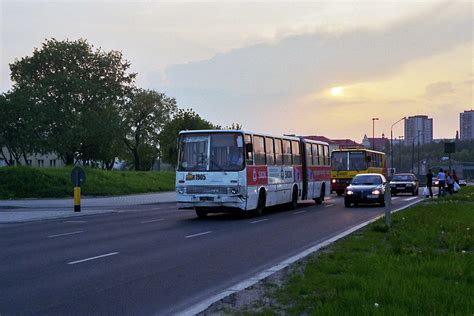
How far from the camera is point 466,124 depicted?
144875mm

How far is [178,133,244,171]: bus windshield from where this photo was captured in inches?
904

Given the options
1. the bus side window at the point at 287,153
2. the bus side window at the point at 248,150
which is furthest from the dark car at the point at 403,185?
the bus side window at the point at 248,150

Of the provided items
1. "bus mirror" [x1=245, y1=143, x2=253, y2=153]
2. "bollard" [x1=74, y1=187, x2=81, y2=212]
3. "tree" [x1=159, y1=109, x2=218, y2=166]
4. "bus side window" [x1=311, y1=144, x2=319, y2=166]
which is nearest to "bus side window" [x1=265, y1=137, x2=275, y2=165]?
"bus mirror" [x1=245, y1=143, x2=253, y2=153]

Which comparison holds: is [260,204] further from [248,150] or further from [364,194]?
[364,194]

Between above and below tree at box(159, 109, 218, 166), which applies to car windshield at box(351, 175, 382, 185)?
below

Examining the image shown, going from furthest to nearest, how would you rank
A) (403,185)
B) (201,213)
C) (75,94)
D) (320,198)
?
(75,94) → (403,185) → (320,198) → (201,213)

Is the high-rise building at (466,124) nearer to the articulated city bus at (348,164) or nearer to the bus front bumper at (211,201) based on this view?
the articulated city bus at (348,164)

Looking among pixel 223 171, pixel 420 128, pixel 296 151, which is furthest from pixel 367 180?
pixel 420 128

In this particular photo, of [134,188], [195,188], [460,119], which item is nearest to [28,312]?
[195,188]

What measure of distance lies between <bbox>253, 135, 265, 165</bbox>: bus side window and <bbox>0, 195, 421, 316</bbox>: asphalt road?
2.68 m

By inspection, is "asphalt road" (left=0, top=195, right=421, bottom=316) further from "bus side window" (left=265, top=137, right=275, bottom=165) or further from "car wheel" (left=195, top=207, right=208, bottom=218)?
"bus side window" (left=265, top=137, right=275, bottom=165)

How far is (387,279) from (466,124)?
145 meters

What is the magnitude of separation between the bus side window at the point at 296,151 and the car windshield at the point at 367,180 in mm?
3015

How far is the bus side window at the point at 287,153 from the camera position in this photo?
28.2 metres
